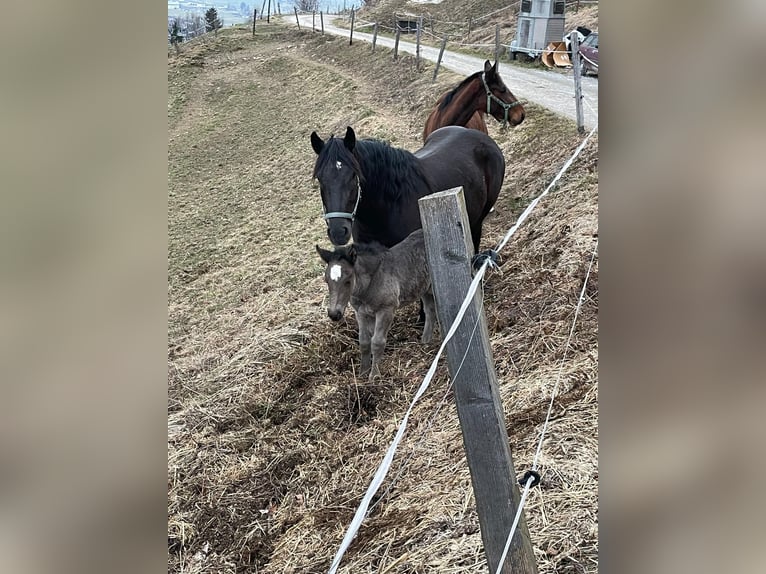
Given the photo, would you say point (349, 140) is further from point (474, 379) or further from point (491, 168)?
point (474, 379)

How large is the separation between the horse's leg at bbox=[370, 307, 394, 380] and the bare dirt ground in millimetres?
212

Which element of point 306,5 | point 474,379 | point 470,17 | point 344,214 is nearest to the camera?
point 474,379

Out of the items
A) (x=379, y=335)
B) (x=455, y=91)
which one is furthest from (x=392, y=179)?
(x=455, y=91)

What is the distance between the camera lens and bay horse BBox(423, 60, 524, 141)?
852 centimetres

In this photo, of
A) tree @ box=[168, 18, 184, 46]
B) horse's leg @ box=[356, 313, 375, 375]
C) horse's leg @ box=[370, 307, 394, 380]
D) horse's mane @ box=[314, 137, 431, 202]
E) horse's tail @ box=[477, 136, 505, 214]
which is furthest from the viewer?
tree @ box=[168, 18, 184, 46]

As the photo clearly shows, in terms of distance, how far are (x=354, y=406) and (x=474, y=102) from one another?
18.2ft

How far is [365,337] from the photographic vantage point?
5516mm

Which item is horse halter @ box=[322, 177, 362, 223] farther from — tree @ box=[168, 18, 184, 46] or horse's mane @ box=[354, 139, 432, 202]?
tree @ box=[168, 18, 184, 46]

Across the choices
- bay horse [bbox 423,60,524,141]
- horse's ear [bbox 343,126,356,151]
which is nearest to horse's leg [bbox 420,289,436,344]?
horse's ear [bbox 343,126,356,151]
